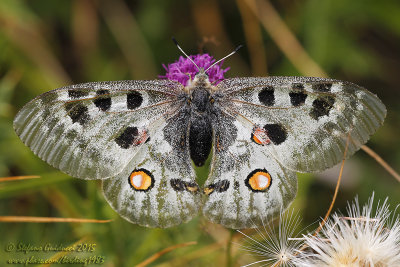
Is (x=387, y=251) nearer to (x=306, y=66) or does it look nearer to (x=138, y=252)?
(x=138, y=252)

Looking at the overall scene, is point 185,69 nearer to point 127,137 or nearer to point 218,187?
point 127,137

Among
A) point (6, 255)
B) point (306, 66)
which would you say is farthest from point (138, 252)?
point (306, 66)

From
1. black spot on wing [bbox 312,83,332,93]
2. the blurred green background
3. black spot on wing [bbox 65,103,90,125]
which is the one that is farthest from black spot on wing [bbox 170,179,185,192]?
the blurred green background

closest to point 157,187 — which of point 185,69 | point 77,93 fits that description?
point 77,93

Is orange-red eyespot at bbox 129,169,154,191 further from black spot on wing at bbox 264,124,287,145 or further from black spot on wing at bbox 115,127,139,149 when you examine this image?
black spot on wing at bbox 264,124,287,145

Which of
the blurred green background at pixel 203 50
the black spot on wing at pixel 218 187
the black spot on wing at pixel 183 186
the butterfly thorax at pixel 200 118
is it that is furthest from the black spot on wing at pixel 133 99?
the blurred green background at pixel 203 50

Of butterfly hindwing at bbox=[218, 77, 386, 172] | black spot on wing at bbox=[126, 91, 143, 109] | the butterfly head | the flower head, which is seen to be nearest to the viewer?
the flower head

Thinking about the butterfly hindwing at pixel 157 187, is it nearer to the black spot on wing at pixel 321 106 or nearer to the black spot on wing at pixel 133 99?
the black spot on wing at pixel 133 99

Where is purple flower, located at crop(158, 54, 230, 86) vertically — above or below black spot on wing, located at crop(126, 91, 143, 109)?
above
